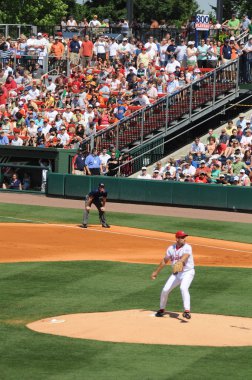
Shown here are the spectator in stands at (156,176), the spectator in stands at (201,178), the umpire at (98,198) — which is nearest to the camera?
the umpire at (98,198)

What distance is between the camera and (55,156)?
39344 millimetres

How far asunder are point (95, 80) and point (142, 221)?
1044cm

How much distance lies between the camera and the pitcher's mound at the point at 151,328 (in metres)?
17.5

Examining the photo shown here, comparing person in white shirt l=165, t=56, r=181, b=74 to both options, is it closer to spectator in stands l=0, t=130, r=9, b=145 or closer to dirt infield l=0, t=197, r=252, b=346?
spectator in stands l=0, t=130, r=9, b=145

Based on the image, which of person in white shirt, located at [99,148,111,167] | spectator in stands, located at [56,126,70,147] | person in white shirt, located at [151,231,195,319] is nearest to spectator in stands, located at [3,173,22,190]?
spectator in stands, located at [56,126,70,147]

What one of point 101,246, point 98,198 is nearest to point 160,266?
point 101,246

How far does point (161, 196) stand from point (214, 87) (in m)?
5.69

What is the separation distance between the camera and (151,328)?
60.3 feet

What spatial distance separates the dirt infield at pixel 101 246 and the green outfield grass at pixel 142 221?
0.86 m

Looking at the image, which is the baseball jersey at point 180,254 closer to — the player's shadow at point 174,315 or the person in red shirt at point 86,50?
the player's shadow at point 174,315

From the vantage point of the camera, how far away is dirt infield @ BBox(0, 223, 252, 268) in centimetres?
2677

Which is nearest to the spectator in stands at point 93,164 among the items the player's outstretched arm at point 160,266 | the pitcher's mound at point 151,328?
the pitcher's mound at point 151,328

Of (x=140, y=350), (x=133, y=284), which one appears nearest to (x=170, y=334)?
(x=140, y=350)

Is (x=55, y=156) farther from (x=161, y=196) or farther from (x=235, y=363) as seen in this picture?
(x=235, y=363)
